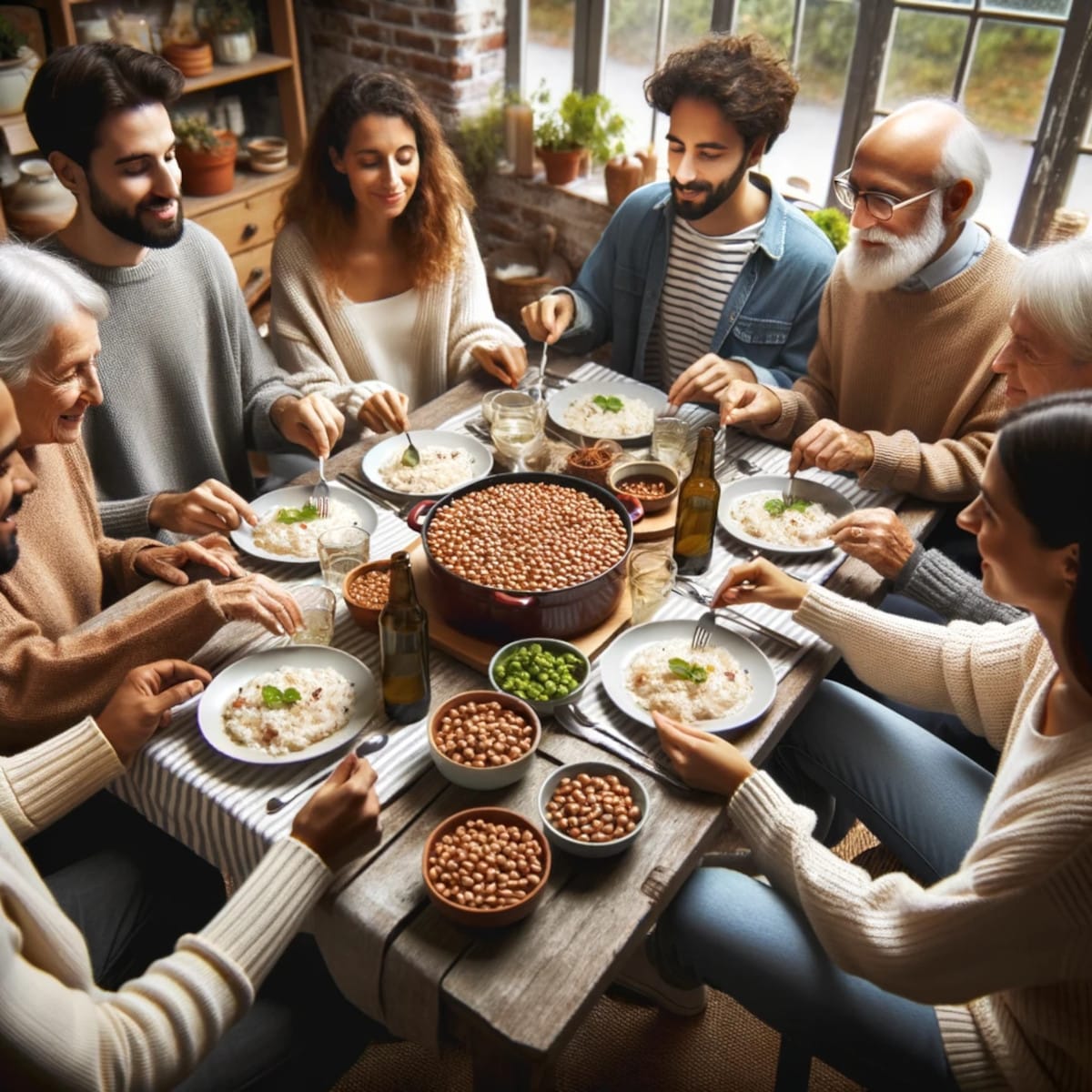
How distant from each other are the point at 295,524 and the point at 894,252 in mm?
1525

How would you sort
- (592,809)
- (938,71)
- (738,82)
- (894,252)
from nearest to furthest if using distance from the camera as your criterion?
(592,809)
(894,252)
(738,82)
(938,71)

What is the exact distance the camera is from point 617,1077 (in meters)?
2.17

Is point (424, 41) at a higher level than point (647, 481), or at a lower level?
higher

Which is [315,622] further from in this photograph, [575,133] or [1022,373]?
[575,133]

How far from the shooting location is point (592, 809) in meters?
1.55

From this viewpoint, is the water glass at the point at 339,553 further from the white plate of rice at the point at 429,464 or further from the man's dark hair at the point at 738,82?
the man's dark hair at the point at 738,82

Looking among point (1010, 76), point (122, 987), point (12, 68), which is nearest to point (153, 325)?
point (122, 987)

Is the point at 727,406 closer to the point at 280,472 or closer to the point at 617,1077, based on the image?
the point at 280,472

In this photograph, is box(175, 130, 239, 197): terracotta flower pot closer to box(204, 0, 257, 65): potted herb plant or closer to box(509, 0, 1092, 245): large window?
box(204, 0, 257, 65): potted herb plant

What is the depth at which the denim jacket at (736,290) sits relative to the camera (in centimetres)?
291

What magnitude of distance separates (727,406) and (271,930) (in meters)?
1.57

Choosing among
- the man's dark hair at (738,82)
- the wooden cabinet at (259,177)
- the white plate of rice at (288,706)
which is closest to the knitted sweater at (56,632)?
the white plate of rice at (288,706)

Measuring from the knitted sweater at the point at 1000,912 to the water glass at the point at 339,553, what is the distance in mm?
874

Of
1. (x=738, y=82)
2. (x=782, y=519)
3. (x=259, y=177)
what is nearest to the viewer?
(x=782, y=519)
